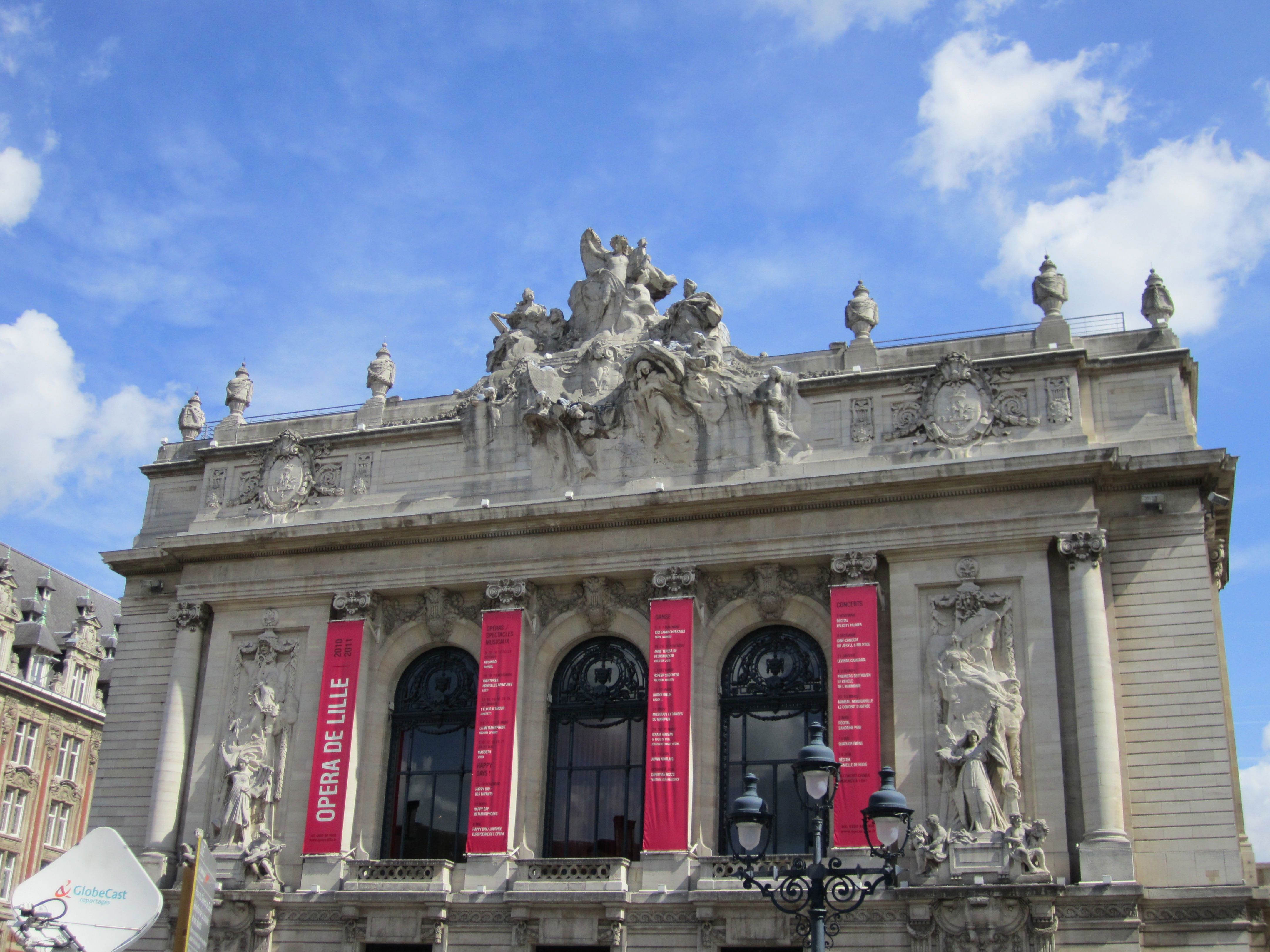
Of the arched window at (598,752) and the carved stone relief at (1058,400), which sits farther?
the arched window at (598,752)

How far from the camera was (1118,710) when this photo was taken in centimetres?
2586

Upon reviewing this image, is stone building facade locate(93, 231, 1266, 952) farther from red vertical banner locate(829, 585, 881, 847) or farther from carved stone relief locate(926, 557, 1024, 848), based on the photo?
red vertical banner locate(829, 585, 881, 847)

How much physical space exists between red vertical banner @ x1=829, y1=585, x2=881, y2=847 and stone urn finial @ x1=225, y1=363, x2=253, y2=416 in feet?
55.4

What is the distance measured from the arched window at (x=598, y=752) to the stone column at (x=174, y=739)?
8.61m

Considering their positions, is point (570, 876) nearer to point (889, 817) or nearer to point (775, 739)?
point (775, 739)

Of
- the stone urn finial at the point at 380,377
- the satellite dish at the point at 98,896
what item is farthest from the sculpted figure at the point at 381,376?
the satellite dish at the point at 98,896

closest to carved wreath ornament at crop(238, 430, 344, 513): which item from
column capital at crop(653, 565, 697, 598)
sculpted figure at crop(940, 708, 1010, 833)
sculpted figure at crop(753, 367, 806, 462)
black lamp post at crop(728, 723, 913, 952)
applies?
column capital at crop(653, 565, 697, 598)

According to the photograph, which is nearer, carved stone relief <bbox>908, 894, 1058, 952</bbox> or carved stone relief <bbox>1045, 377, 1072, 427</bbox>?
carved stone relief <bbox>908, 894, 1058, 952</bbox>

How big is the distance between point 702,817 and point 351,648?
8.88 metres

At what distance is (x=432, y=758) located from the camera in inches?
1200

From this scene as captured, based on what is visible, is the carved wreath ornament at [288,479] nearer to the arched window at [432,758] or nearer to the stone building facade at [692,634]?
the stone building facade at [692,634]

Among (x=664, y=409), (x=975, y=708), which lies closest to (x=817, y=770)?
(x=975, y=708)

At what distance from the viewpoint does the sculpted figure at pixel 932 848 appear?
24.7 meters

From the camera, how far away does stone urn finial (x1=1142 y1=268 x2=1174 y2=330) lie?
94.8ft
